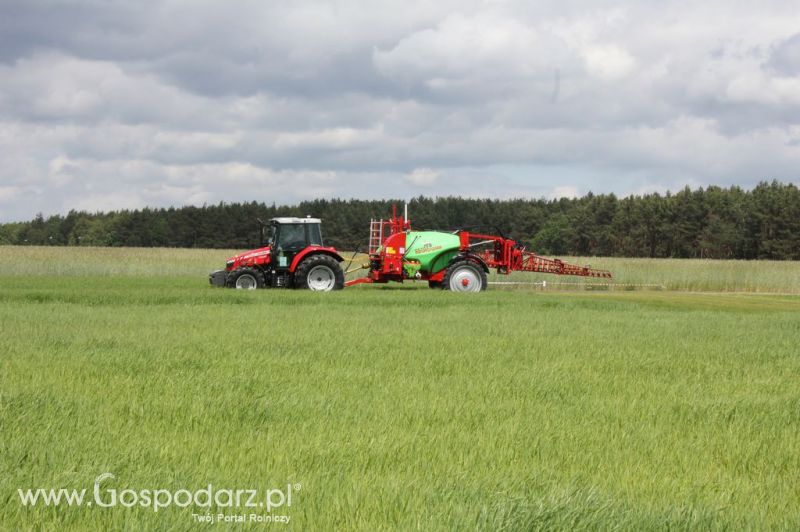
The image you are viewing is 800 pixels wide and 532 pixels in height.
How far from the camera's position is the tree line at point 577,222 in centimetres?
8438

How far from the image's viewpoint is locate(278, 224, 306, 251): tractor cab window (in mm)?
27078

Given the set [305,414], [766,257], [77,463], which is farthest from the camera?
[766,257]

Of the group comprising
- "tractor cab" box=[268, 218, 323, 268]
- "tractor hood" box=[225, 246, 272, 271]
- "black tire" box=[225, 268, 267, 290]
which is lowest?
"black tire" box=[225, 268, 267, 290]

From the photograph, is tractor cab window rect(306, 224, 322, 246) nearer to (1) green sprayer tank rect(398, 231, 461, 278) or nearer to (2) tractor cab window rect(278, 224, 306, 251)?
(2) tractor cab window rect(278, 224, 306, 251)

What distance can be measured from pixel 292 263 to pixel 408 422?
1972 centimetres

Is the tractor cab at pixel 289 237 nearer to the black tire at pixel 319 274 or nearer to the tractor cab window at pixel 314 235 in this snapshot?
the tractor cab window at pixel 314 235

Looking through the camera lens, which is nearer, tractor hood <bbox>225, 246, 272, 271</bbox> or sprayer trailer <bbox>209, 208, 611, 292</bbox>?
sprayer trailer <bbox>209, 208, 611, 292</bbox>

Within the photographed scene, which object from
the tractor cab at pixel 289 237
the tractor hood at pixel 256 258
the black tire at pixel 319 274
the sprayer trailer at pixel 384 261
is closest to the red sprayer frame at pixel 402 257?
the sprayer trailer at pixel 384 261

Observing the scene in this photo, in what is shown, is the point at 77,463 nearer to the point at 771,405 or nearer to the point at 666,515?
the point at 666,515

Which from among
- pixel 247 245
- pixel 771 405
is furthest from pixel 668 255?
pixel 771 405

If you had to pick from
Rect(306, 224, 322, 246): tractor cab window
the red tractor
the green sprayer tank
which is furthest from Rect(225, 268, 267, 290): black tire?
the green sprayer tank

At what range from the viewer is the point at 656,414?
27.3 ft

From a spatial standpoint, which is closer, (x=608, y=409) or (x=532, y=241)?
(x=608, y=409)

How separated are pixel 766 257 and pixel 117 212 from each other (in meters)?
108
